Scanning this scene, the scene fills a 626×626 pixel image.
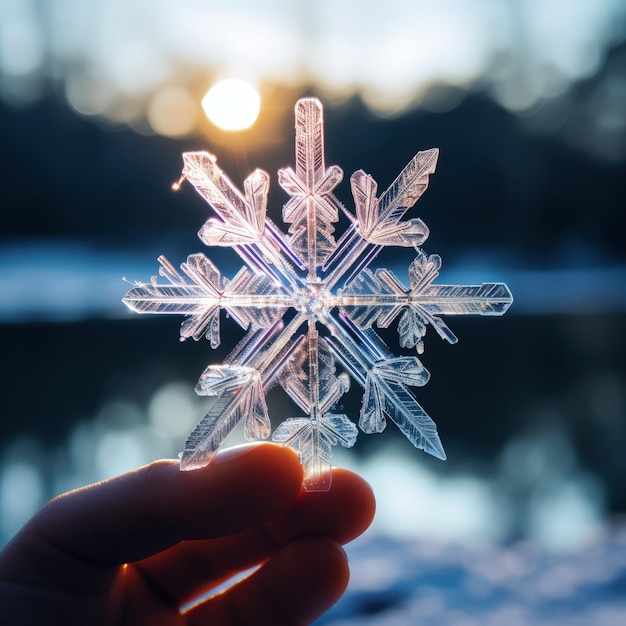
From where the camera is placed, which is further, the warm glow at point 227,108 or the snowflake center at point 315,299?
the warm glow at point 227,108

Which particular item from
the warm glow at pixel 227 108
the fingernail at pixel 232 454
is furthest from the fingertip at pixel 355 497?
the warm glow at pixel 227 108

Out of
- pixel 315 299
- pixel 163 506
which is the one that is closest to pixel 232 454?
pixel 163 506

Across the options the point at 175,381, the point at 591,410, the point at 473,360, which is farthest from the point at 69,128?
the point at 591,410

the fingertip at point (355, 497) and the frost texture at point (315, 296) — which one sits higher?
the frost texture at point (315, 296)

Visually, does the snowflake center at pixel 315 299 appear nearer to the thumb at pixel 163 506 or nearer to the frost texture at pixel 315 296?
the frost texture at pixel 315 296

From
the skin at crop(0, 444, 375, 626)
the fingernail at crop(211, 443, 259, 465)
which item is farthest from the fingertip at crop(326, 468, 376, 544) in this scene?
the fingernail at crop(211, 443, 259, 465)

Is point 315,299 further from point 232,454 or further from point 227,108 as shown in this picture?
point 227,108

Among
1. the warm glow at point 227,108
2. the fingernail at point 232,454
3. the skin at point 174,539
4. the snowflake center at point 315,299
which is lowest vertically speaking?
the skin at point 174,539
